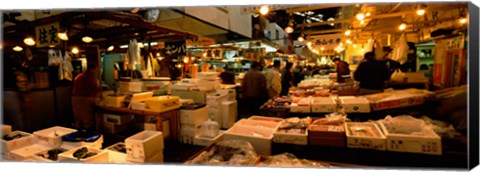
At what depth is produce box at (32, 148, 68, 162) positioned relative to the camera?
287 centimetres

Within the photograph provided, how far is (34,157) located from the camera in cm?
289

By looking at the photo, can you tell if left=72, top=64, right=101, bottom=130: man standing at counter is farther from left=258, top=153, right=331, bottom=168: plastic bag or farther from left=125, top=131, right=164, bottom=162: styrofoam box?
left=258, top=153, right=331, bottom=168: plastic bag

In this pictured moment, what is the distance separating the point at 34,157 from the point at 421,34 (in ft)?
29.2

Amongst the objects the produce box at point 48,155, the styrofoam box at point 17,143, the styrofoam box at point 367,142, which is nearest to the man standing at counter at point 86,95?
the styrofoam box at point 17,143

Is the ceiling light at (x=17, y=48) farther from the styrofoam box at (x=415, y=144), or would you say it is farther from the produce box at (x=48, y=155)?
the styrofoam box at (x=415, y=144)

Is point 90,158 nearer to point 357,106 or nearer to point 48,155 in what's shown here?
point 48,155

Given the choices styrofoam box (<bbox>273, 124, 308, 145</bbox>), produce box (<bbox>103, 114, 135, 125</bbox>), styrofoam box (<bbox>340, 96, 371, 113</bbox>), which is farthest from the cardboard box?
styrofoam box (<bbox>340, 96, 371, 113</bbox>)

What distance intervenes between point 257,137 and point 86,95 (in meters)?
4.45

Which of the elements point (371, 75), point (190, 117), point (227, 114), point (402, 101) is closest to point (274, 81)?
point (227, 114)

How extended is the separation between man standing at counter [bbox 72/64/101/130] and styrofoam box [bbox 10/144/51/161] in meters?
2.30

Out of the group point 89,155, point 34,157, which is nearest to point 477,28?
point 89,155

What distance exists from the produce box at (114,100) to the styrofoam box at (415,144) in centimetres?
487

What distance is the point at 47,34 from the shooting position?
4.52 m

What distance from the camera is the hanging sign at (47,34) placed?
14.5 feet
